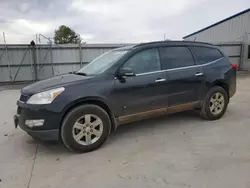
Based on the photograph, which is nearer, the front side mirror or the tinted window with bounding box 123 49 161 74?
the front side mirror

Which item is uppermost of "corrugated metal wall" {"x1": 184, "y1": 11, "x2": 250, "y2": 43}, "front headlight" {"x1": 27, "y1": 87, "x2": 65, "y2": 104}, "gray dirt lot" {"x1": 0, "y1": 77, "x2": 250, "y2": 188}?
"corrugated metal wall" {"x1": 184, "y1": 11, "x2": 250, "y2": 43}

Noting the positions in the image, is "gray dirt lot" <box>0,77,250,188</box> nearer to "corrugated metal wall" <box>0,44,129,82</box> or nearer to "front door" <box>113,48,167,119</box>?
"front door" <box>113,48,167,119</box>

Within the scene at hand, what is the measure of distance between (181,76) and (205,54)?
931mm

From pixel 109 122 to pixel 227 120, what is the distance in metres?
2.68

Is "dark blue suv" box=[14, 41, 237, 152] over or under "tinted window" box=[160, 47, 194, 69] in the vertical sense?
under

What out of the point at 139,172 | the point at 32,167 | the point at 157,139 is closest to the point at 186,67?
the point at 157,139

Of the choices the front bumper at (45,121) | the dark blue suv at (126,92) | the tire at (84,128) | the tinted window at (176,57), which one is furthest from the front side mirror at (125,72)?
the front bumper at (45,121)

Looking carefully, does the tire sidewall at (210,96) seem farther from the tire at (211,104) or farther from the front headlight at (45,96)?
the front headlight at (45,96)

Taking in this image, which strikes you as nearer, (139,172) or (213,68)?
(139,172)

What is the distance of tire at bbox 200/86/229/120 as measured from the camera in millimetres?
4234

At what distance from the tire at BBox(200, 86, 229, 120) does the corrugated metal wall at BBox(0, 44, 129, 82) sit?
9888 mm

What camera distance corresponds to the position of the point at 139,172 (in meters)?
2.57

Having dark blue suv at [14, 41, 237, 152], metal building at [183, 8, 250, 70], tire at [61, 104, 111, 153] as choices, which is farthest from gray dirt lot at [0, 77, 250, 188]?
metal building at [183, 8, 250, 70]

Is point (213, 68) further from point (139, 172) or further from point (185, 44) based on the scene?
point (139, 172)
